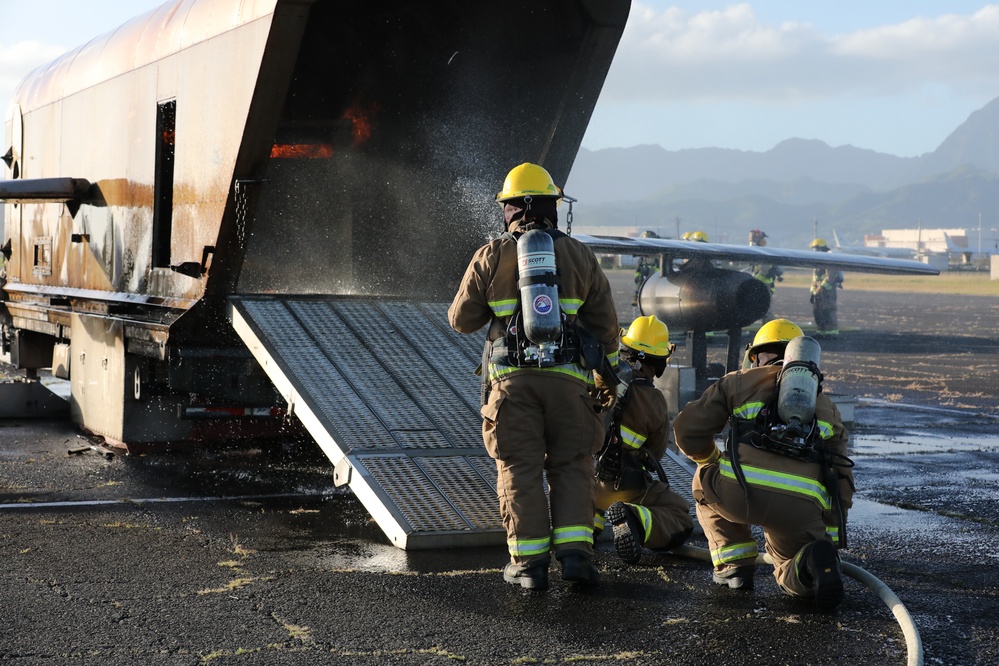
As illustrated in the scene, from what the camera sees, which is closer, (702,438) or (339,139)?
(702,438)

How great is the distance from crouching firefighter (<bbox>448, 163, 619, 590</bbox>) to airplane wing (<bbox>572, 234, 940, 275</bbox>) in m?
9.19

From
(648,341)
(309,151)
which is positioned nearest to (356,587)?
(648,341)

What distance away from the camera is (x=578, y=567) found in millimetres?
4824

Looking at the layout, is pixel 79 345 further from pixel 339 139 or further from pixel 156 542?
pixel 156 542

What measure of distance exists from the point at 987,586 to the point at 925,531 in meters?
1.26

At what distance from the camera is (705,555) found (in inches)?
216

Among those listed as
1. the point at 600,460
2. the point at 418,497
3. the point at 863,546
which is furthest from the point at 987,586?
the point at 418,497

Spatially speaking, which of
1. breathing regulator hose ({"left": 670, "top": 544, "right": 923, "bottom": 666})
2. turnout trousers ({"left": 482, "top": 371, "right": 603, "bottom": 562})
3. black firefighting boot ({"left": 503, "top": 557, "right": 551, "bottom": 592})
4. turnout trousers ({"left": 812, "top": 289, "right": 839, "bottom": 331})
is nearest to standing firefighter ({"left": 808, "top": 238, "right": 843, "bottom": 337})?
turnout trousers ({"left": 812, "top": 289, "right": 839, "bottom": 331})

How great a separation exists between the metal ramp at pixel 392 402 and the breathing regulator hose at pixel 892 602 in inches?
50.1

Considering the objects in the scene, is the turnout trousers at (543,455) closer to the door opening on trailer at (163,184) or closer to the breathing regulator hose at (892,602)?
the breathing regulator hose at (892,602)

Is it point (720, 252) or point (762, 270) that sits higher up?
point (720, 252)

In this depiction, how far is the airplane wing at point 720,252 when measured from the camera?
15.6m

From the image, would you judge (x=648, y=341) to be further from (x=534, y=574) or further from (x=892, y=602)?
(x=892, y=602)

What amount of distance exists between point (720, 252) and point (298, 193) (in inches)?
329
